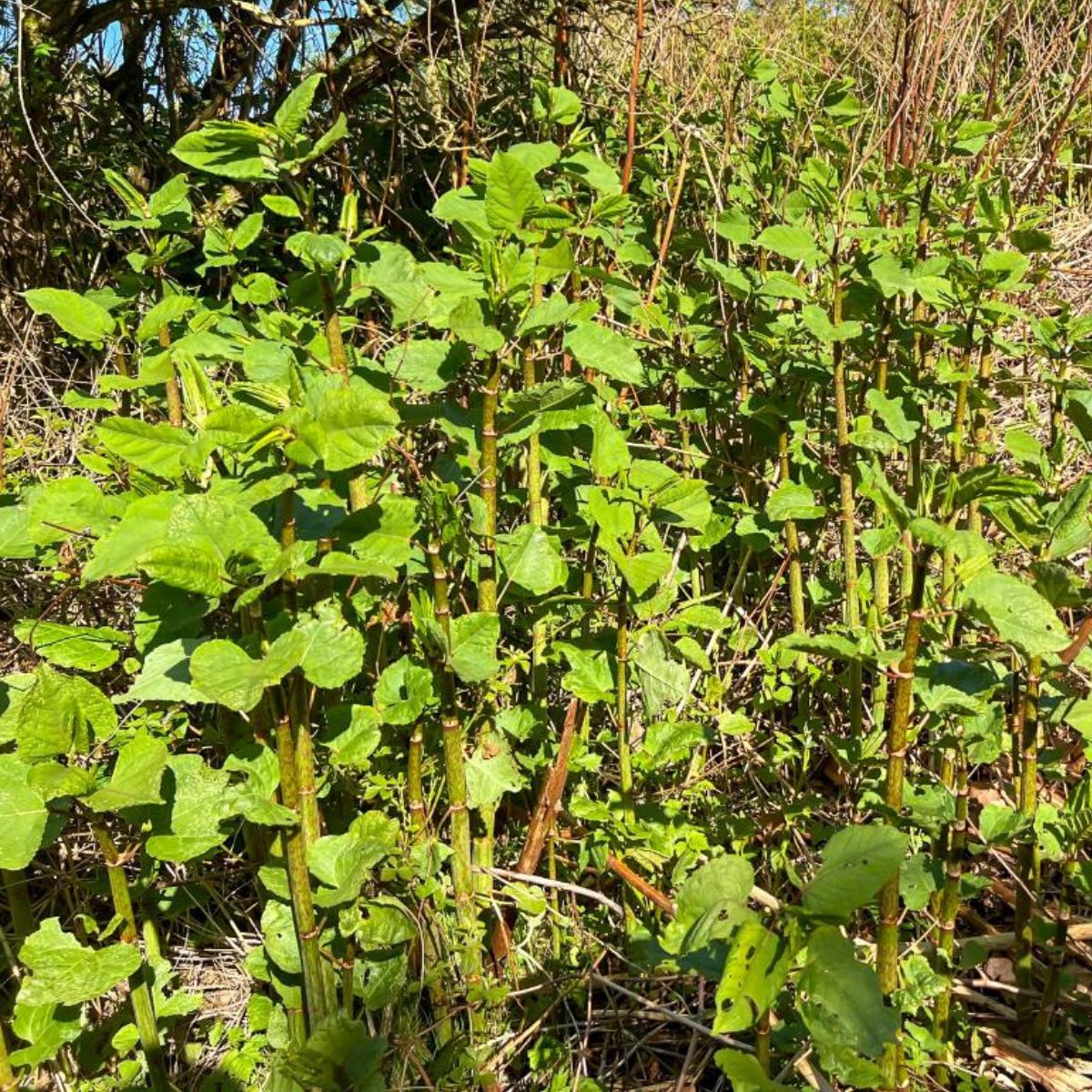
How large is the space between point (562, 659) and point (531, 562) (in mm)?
301

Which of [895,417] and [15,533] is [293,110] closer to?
[15,533]

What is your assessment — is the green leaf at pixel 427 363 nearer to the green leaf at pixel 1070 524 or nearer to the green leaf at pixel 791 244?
the green leaf at pixel 791 244

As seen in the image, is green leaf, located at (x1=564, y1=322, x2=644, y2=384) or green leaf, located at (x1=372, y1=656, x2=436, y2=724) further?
green leaf, located at (x1=564, y1=322, x2=644, y2=384)

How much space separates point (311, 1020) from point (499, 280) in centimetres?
101

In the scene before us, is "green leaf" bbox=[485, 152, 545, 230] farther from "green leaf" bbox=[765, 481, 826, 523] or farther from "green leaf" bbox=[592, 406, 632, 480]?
"green leaf" bbox=[765, 481, 826, 523]

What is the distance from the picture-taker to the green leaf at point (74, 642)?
1449mm

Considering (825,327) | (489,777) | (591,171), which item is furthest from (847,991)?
(591,171)

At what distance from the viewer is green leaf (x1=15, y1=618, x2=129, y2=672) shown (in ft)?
4.75

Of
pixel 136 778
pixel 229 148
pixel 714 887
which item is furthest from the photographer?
pixel 229 148

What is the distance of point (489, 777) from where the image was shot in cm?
158

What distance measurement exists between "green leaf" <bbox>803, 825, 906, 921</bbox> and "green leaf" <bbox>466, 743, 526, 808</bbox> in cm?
61

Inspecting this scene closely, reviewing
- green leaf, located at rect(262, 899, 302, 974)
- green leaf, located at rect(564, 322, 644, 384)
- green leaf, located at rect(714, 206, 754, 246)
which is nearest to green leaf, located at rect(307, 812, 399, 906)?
green leaf, located at rect(262, 899, 302, 974)

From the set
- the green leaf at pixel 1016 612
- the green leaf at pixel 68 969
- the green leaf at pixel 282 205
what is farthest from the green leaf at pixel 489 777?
the green leaf at pixel 282 205

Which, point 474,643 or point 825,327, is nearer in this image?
point 474,643
